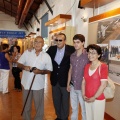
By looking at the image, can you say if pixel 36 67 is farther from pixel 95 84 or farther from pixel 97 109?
pixel 97 109

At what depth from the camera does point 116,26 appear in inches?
137

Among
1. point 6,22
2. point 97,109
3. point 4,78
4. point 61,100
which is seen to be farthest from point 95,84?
point 6,22

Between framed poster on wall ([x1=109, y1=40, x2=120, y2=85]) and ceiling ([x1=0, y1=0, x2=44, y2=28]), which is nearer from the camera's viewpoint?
framed poster on wall ([x1=109, y1=40, x2=120, y2=85])

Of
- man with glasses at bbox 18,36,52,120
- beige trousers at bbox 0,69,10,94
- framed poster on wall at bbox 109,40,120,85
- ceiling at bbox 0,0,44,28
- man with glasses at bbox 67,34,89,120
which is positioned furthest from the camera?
ceiling at bbox 0,0,44,28

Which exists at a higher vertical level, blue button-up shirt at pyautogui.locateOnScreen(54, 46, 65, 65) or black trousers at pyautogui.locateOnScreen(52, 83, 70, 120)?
blue button-up shirt at pyautogui.locateOnScreen(54, 46, 65, 65)

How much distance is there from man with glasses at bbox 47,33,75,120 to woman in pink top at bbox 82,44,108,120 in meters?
0.78

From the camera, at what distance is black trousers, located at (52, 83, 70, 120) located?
3415 mm

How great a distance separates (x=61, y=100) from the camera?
354 centimetres

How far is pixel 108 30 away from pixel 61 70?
116 cm

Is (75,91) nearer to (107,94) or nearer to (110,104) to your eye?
(107,94)

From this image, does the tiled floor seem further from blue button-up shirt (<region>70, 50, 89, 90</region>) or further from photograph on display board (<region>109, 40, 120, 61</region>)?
photograph on display board (<region>109, 40, 120, 61</region>)

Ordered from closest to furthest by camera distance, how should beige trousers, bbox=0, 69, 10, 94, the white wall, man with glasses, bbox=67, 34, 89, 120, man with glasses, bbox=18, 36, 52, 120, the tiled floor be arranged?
man with glasses, bbox=67, 34, 89, 120 < man with glasses, bbox=18, 36, 52, 120 < the tiled floor < beige trousers, bbox=0, 69, 10, 94 < the white wall

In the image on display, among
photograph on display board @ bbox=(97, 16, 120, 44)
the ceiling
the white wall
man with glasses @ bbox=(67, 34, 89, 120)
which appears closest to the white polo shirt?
man with glasses @ bbox=(67, 34, 89, 120)

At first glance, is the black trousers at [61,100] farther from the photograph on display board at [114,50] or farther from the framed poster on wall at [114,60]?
the photograph on display board at [114,50]
